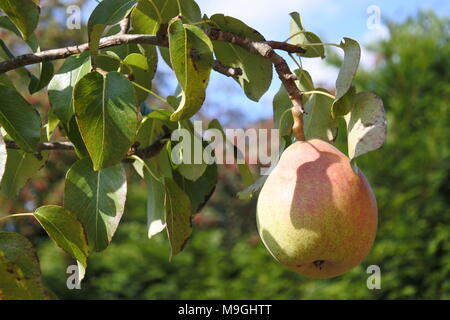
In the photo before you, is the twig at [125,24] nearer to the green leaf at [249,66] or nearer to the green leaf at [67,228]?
the green leaf at [249,66]

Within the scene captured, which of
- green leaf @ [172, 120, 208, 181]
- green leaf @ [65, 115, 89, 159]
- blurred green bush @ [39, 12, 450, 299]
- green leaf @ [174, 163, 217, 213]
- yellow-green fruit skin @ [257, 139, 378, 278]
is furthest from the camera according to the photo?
blurred green bush @ [39, 12, 450, 299]

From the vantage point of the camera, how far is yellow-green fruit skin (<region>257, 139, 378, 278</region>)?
0.99m

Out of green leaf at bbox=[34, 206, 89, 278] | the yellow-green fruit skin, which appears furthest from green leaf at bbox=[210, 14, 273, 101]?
green leaf at bbox=[34, 206, 89, 278]

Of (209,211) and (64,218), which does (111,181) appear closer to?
(64,218)


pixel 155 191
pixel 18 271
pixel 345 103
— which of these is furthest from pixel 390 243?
pixel 18 271

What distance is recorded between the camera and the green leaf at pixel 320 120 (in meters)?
1.17

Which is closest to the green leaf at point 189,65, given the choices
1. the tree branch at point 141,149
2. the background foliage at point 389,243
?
the tree branch at point 141,149

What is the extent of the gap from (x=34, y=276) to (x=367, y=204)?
50 cm

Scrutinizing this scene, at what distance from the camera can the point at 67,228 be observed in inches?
41.3

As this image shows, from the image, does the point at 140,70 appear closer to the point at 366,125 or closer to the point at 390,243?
the point at 366,125

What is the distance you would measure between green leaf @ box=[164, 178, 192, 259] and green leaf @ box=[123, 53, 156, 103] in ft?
0.61

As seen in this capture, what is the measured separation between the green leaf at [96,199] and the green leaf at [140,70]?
0.17m

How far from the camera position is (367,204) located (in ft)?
3.40

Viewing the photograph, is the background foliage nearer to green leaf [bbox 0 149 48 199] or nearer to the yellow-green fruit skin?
green leaf [bbox 0 149 48 199]
